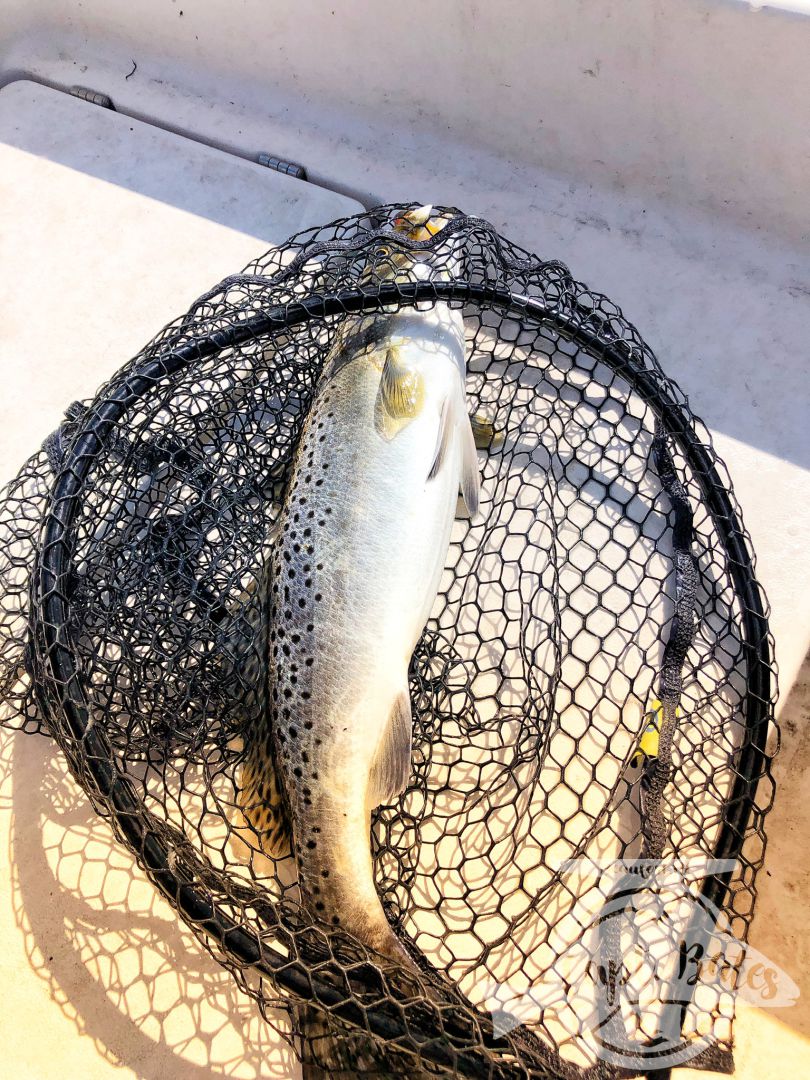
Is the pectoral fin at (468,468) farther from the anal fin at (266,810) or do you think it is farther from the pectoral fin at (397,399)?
the anal fin at (266,810)

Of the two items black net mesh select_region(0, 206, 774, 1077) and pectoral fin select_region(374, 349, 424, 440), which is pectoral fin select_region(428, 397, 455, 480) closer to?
pectoral fin select_region(374, 349, 424, 440)

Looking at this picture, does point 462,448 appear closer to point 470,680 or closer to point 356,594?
point 356,594

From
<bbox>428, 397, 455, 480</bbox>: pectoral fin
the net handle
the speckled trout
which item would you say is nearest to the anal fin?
the speckled trout

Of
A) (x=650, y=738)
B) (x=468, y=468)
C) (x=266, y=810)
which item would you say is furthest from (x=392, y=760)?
(x=468, y=468)

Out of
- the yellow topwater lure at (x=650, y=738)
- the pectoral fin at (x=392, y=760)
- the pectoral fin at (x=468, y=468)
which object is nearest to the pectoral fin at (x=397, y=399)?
the pectoral fin at (x=468, y=468)

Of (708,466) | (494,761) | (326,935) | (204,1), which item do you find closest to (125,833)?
(326,935)

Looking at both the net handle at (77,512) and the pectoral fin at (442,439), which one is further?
the pectoral fin at (442,439)

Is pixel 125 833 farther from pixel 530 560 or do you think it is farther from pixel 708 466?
pixel 708 466
